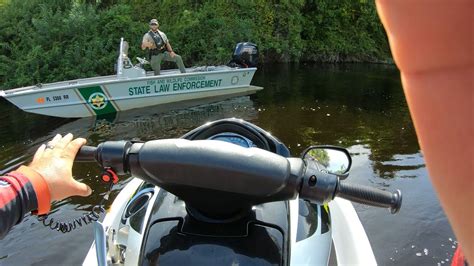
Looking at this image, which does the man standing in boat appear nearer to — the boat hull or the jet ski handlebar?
the boat hull

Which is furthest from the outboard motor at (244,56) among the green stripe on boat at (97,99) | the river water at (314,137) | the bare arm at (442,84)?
the bare arm at (442,84)

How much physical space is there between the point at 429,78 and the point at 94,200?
492cm

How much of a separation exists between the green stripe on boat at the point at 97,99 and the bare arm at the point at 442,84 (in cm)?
913

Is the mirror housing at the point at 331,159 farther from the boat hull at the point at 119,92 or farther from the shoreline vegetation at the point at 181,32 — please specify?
the shoreline vegetation at the point at 181,32

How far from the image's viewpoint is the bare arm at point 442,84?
581 mm

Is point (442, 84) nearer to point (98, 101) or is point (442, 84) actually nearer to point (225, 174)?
point (225, 174)

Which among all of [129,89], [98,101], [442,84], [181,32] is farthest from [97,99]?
[442,84]

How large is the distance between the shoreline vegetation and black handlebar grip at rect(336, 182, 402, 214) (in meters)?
11.7

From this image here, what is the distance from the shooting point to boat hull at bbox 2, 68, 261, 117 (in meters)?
8.91

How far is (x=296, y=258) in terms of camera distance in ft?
5.37

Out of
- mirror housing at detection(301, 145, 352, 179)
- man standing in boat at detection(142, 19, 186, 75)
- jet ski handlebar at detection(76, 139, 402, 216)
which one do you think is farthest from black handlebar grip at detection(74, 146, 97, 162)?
man standing in boat at detection(142, 19, 186, 75)

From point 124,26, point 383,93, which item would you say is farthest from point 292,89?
point 124,26

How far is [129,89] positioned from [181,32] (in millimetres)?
6027

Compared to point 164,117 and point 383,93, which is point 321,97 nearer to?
point 383,93
